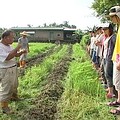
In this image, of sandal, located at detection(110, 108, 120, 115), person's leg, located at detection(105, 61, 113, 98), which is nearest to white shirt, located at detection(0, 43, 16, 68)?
person's leg, located at detection(105, 61, 113, 98)

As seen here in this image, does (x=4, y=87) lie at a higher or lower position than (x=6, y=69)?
lower

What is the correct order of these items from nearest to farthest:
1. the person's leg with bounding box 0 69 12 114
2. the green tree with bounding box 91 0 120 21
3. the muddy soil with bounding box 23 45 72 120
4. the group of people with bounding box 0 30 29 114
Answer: the muddy soil with bounding box 23 45 72 120 < the group of people with bounding box 0 30 29 114 < the person's leg with bounding box 0 69 12 114 < the green tree with bounding box 91 0 120 21

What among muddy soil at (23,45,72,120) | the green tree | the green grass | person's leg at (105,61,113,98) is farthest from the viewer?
the green tree

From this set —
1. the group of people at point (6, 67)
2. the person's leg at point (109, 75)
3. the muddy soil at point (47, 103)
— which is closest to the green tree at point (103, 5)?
the muddy soil at point (47, 103)

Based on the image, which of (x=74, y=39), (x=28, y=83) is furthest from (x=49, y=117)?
(x=74, y=39)

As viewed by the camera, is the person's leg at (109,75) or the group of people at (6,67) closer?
the group of people at (6,67)

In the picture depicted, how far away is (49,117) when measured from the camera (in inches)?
206

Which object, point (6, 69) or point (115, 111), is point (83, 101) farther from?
point (6, 69)

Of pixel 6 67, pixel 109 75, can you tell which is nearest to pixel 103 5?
pixel 109 75

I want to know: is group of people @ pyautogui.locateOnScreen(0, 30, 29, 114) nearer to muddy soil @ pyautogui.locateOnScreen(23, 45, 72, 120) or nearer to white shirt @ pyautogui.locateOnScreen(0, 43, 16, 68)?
white shirt @ pyautogui.locateOnScreen(0, 43, 16, 68)

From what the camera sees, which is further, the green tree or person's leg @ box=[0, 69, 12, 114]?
the green tree

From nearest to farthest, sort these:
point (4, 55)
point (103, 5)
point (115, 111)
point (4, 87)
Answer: point (115, 111) < point (4, 55) < point (4, 87) < point (103, 5)

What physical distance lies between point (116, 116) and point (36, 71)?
458cm

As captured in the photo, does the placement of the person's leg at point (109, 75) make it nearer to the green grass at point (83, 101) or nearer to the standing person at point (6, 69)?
the green grass at point (83, 101)
